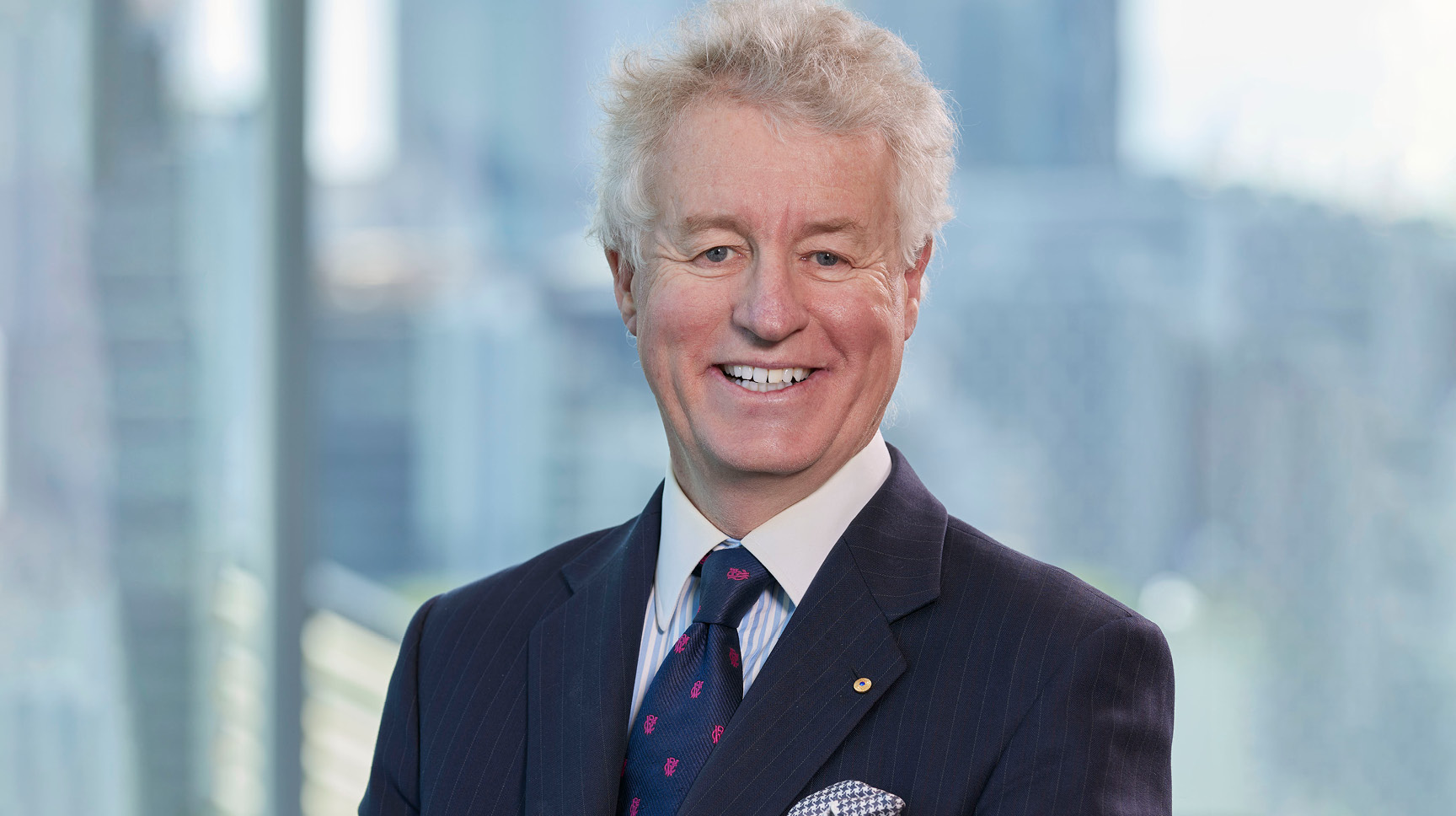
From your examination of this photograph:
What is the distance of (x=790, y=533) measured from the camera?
4.01 feet

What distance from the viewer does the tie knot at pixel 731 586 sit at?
120 cm

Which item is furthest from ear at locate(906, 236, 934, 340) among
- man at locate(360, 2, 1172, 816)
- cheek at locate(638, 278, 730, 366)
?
cheek at locate(638, 278, 730, 366)

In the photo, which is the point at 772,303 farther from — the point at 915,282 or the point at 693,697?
the point at 693,697

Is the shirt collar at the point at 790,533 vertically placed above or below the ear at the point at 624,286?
below

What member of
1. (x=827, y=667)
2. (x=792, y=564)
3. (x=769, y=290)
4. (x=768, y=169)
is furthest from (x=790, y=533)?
(x=768, y=169)

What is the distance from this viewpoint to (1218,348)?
3.25 metres

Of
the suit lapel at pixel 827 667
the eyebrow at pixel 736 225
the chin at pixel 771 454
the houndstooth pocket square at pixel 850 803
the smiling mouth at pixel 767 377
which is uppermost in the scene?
the eyebrow at pixel 736 225

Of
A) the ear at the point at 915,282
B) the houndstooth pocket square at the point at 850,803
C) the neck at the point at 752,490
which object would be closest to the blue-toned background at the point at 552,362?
the ear at the point at 915,282

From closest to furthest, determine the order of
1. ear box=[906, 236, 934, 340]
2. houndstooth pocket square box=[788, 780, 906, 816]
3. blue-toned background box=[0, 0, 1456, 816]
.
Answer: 1. houndstooth pocket square box=[788, 780, 906, 816]
2. ear box=[906, 236, 934, 340]
3. blue-toned background box=[0, 0, 1456, 816]

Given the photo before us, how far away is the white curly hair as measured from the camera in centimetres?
115

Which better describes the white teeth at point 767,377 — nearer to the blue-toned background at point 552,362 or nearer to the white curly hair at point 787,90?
the white curly hair at point 787,90

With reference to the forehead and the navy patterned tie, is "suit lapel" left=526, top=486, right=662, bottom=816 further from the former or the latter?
the forehead

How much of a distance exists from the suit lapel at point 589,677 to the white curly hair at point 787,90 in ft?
1.13

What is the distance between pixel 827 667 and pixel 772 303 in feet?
1.13
